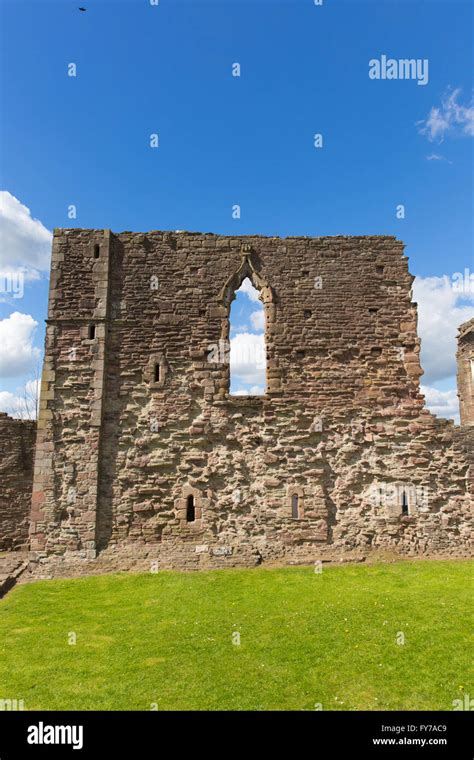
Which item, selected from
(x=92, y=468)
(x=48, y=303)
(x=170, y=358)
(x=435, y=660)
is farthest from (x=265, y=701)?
(x=48, y=303)

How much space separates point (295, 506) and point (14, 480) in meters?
9.49

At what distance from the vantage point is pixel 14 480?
597 inches

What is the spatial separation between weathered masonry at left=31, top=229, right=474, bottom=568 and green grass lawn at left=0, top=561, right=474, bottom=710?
5.14ft

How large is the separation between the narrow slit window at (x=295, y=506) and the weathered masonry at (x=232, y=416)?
3cm

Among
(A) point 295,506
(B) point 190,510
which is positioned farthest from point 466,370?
(B) point 190,510

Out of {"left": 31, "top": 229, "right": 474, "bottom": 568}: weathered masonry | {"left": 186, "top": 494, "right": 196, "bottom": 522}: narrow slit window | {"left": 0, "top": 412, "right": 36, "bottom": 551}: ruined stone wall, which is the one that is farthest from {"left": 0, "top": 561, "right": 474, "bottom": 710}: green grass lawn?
{"left": 0, "top": 412, "right": 36, "bottom": 551}: ruined stone wall

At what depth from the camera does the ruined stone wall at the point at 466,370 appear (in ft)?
66.8

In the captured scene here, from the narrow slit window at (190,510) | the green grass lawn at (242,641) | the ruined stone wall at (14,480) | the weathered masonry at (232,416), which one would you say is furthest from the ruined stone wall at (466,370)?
the ruined stone wall at (14,480)

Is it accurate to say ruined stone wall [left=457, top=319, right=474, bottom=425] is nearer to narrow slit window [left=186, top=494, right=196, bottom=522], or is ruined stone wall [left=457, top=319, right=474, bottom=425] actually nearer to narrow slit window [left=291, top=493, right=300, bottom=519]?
narrow slit window [left=291, top=493, right=300, bottom=519]

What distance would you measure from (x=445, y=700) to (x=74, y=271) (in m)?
13.8

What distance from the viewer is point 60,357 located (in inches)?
545

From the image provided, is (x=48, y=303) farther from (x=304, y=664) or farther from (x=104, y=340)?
(x=304, y=664)
